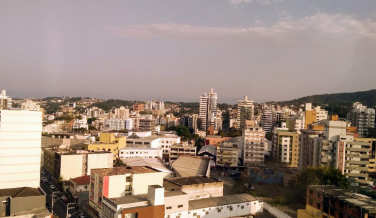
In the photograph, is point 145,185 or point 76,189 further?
point 76,189

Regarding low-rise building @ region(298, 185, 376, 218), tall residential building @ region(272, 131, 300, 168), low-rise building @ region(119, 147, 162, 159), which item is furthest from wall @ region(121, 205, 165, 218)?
tall residential building @ region(272, 131, 300, 168)

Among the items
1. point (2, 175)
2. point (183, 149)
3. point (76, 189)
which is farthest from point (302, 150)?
point (2, 175)

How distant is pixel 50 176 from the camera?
13.8m

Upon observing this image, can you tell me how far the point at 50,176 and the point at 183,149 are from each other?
7380 mm

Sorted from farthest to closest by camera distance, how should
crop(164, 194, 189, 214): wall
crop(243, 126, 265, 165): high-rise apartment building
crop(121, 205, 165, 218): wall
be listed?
1. crop(243, 126, 265, 165): high-rise apartment building
2. crop(164, 194, 189, 214): wall
3. crop(121, 205, 165, 218): wall

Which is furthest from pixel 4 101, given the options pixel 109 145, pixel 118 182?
pixel 118 182

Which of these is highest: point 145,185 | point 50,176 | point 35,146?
Result: point 35,146

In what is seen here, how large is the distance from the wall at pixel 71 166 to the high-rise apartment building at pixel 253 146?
28.6 feet

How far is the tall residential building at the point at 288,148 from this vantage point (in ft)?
61.7

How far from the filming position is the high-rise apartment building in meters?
17.6

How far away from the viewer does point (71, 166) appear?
12711 millimetres

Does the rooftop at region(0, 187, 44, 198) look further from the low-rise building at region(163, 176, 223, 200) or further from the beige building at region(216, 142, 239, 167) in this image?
the beige building at region(216, 142, 239, 167)

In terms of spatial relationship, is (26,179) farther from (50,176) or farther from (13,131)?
(50,176)

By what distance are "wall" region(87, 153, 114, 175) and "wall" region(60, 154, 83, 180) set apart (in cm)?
35
